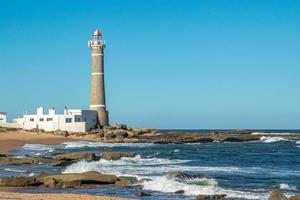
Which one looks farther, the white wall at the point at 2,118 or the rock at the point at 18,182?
the white wall at the point at 2,118

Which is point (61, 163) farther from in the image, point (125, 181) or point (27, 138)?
point (27, 138)

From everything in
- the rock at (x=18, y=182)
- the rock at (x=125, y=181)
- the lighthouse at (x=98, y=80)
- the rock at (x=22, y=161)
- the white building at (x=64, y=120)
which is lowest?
the rock at (x=125, y=181)

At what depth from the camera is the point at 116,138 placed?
63.8 m

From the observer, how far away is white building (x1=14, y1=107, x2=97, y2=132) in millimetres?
67500

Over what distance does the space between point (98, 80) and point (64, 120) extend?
6.84 metres

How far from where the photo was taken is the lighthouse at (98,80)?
2611 inches

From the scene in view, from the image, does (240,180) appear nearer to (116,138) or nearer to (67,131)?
(116,138)

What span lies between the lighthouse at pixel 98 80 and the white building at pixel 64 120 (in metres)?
0.88

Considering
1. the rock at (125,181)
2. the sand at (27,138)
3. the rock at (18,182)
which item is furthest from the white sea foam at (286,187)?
the sand at (27,138)

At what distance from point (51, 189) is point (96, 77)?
47081mm

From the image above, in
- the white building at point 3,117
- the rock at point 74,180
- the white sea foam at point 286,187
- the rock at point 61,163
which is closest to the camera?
the rock at point 74,180

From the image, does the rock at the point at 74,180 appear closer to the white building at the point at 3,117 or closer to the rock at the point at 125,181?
the rock at the point at 125,181

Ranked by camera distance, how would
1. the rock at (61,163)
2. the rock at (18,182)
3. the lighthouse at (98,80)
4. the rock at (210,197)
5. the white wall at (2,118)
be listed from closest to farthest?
the rock at (210,197) → the rock at (18,182) → the rock at (61,163) → the lighthouse at (98,80) → the white wall at (2,118)

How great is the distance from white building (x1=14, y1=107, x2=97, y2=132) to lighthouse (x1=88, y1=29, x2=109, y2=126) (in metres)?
0.88
